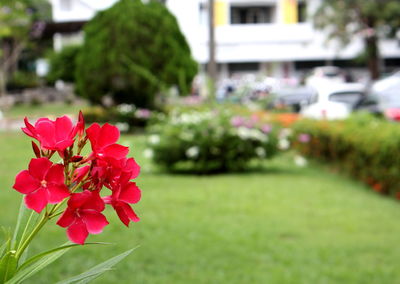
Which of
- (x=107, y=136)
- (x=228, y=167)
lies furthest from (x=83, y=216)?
(x=228, y=167)

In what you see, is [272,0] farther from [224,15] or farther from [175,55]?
[175,55]

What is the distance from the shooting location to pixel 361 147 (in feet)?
27.1

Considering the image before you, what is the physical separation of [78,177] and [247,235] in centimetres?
426

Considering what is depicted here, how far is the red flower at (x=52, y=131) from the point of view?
104 cm

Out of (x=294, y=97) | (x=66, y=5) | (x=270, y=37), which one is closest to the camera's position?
(x=294, y=97)

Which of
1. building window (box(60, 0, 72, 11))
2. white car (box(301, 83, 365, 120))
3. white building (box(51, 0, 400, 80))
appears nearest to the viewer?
white car (box(301, 83, 365, 120))

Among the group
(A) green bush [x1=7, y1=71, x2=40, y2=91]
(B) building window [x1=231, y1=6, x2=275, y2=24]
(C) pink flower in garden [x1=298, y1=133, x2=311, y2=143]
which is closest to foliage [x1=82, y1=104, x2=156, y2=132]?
(C) pink flower in garden [x1=298, y1=133, x2=311, y2=143]

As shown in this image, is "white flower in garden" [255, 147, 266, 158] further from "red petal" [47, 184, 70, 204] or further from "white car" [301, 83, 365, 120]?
"red petal" [47, 184, 70, 204]

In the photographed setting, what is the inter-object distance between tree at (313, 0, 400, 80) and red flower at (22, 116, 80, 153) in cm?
2585

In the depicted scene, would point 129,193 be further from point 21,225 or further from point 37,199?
point 21,225

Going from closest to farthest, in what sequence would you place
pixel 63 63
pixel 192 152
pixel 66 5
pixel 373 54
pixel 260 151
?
pixel 192 152
pixel 260 151
pixel 63 63
pixel 66 5
pixel 373 54

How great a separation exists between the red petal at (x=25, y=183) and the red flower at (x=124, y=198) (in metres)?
0.11

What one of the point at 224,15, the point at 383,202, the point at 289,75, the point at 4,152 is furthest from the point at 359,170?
the point at 289,75

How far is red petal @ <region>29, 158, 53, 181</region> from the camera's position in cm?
99
